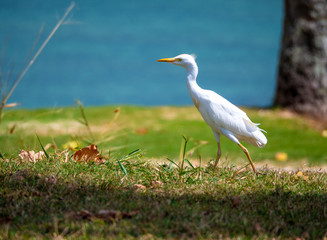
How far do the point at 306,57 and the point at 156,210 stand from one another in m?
6.78

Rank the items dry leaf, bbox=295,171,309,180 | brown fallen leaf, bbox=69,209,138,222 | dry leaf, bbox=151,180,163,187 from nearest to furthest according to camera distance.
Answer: brown fallen leaf, bbox=69,209,138,222 → dry leaf, bbox=151,180,163,187 → dry leaf, bbox=295,171,309,180

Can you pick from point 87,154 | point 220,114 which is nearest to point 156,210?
point 220,114

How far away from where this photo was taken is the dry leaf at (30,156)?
156 inches

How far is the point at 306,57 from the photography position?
8.77 meters

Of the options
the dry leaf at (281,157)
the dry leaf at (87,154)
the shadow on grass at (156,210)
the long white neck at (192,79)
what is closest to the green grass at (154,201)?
the shadow on grass at (156,210)

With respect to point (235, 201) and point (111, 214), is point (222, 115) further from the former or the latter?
point (111, 214)

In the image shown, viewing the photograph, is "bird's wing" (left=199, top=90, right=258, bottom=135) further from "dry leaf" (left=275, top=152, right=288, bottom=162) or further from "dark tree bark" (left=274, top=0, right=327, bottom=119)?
"dark tree bark" (left=274, top=0, right=327, bottom=119)

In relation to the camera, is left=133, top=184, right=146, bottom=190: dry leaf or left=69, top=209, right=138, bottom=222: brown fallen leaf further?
left=133, top=184, right=146, bottom=190: dry leaf

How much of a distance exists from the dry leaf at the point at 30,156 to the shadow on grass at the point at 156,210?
0.42 m

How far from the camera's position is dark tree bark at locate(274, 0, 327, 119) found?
8656 mm

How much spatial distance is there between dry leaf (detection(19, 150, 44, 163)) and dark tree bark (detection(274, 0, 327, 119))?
246 inches

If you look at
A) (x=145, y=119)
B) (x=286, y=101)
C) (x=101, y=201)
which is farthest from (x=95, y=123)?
(x=101, y=201)

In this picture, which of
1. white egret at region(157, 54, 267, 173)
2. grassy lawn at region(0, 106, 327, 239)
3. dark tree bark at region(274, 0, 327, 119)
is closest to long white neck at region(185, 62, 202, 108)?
white egret at region(157, 54, 267, 173)

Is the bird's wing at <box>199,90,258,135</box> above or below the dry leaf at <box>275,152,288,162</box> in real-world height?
above
